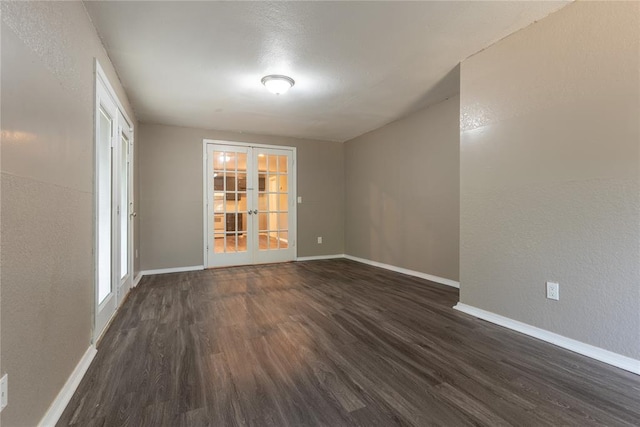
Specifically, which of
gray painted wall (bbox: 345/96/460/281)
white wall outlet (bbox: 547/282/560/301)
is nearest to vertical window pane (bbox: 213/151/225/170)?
gray painted wall (bbox: 345/96/460/281)

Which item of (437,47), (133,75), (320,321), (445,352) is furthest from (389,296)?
(133,75)

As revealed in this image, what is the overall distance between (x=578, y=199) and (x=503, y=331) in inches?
44.7

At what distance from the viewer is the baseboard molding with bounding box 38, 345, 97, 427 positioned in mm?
1296

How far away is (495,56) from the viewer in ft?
8.16

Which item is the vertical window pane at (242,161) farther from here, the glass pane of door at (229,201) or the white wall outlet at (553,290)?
the white wall outlet at (553,290)

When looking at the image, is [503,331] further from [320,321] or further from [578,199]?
[320,321]

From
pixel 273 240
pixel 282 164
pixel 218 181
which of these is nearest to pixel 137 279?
pixel 218 181

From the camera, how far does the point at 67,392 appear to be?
4.91ft

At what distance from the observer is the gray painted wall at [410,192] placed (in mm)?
3717

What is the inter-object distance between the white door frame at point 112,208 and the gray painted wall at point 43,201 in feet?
0.49

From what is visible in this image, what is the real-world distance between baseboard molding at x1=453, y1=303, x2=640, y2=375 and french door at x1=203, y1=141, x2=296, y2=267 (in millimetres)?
3544

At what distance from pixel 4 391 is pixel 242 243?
13.8ft

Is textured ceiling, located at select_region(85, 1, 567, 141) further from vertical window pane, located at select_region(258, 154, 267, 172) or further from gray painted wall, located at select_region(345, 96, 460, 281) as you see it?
vertical window pane, located at select_region(258, 154, 267, 172)

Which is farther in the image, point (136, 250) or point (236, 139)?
point (236, 139)
